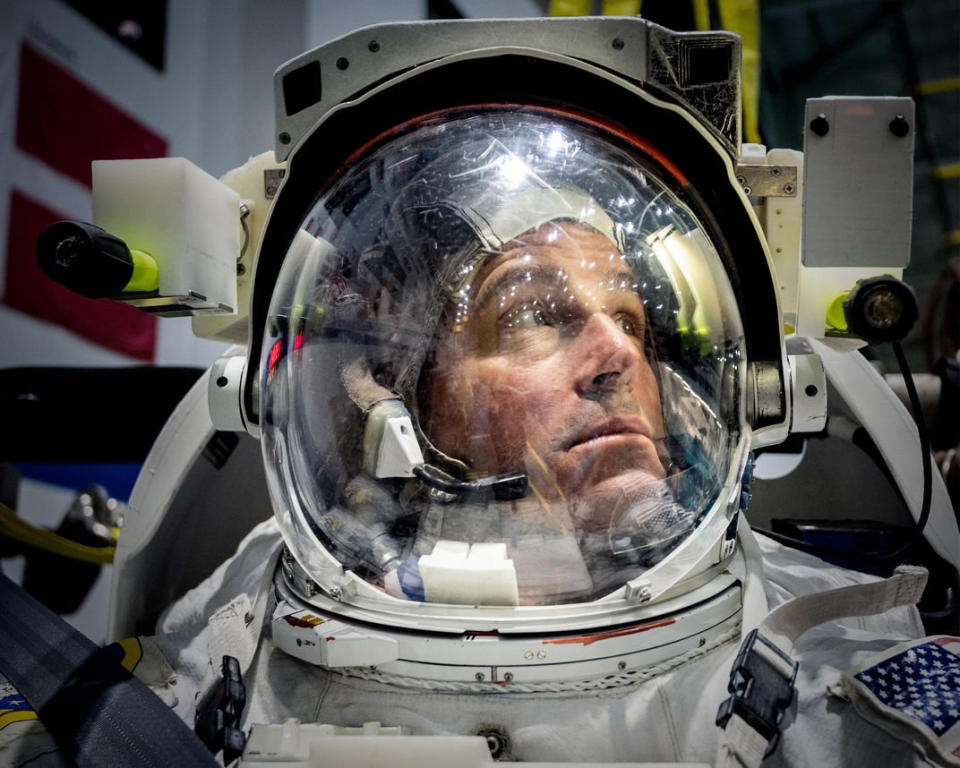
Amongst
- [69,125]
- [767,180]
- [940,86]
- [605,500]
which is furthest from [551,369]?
[940,86]

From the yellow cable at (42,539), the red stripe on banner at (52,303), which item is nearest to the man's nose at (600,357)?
the yellow cable at (42,539)

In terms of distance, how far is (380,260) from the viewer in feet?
2.88

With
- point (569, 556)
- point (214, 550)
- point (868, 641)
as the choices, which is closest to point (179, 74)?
point (214, 550)

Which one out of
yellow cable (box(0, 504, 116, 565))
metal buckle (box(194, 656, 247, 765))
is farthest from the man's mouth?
yellow cable (box(0, 504, 116, 565))

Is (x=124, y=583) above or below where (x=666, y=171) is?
below

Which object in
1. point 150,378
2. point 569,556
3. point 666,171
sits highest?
point 666,171

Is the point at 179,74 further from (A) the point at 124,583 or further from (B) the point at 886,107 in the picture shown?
(B) the point at 886,107

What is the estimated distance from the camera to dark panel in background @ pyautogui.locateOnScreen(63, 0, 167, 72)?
1.81 meters

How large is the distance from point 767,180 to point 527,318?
0.32 m

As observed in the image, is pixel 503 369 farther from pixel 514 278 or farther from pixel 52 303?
pixel 52 303

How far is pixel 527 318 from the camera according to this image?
857mm

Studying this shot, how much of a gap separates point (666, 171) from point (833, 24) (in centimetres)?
326

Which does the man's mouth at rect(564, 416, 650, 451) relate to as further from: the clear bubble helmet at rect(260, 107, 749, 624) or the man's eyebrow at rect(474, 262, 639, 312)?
the man's eyebrow at rect(474, 262, 639, 312)

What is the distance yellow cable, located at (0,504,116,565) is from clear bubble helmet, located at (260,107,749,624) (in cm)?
57
